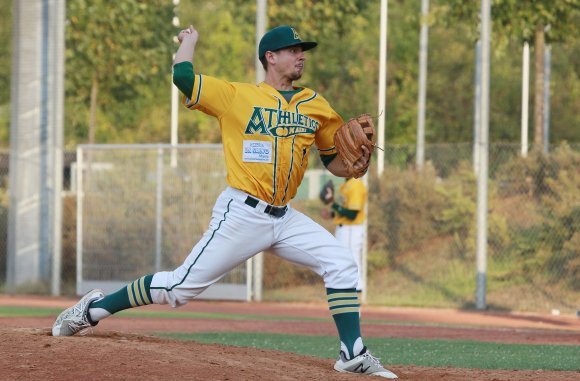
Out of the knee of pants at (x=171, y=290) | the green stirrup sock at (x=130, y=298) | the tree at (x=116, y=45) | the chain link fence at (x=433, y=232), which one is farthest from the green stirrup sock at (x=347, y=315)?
the tree at (x=116, y=45)

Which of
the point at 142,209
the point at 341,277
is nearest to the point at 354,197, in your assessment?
the point at 142,209

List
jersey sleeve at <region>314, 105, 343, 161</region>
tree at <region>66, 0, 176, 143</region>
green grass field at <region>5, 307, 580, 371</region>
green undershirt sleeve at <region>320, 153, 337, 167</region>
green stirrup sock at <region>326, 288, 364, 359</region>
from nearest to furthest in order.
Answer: green stirrup sock at <region>326, 288, 364, 359</region>
jersey sleeve at <region>314, 105, 343, 161</region>
green undershirt sleeve at <region>320, 153, 337, 167</region>
green grass field at <region>5, 307, 580, 371</region>
tree at <region>66, 0, 176, 143</region>

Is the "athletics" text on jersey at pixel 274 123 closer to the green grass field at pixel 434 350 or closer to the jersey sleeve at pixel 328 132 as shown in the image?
the jersey sleeve at pixel 328 132

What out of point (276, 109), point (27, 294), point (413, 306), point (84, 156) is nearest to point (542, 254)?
point (413, 306)

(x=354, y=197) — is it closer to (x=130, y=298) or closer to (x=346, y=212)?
(x=346, y=212)

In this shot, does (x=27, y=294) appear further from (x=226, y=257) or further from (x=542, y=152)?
(x=226, y=257)

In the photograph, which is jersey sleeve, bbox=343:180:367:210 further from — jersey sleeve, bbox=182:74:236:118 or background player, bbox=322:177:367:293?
jersey sleeve, bbox=182:74:236:118

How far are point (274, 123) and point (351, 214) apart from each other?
1009 centimetres

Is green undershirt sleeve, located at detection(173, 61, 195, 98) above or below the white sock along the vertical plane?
above

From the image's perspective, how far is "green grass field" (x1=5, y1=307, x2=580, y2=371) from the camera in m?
9.87

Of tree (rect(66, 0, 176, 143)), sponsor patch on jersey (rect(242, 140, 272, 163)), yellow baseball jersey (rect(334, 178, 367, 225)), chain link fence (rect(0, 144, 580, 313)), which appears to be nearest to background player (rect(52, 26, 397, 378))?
sponsor patch on jersey (rect(242, 140, 272, 163))

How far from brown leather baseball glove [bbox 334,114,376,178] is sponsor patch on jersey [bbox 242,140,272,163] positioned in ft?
1.99

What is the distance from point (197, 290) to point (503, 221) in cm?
1325

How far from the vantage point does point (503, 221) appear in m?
20.2
